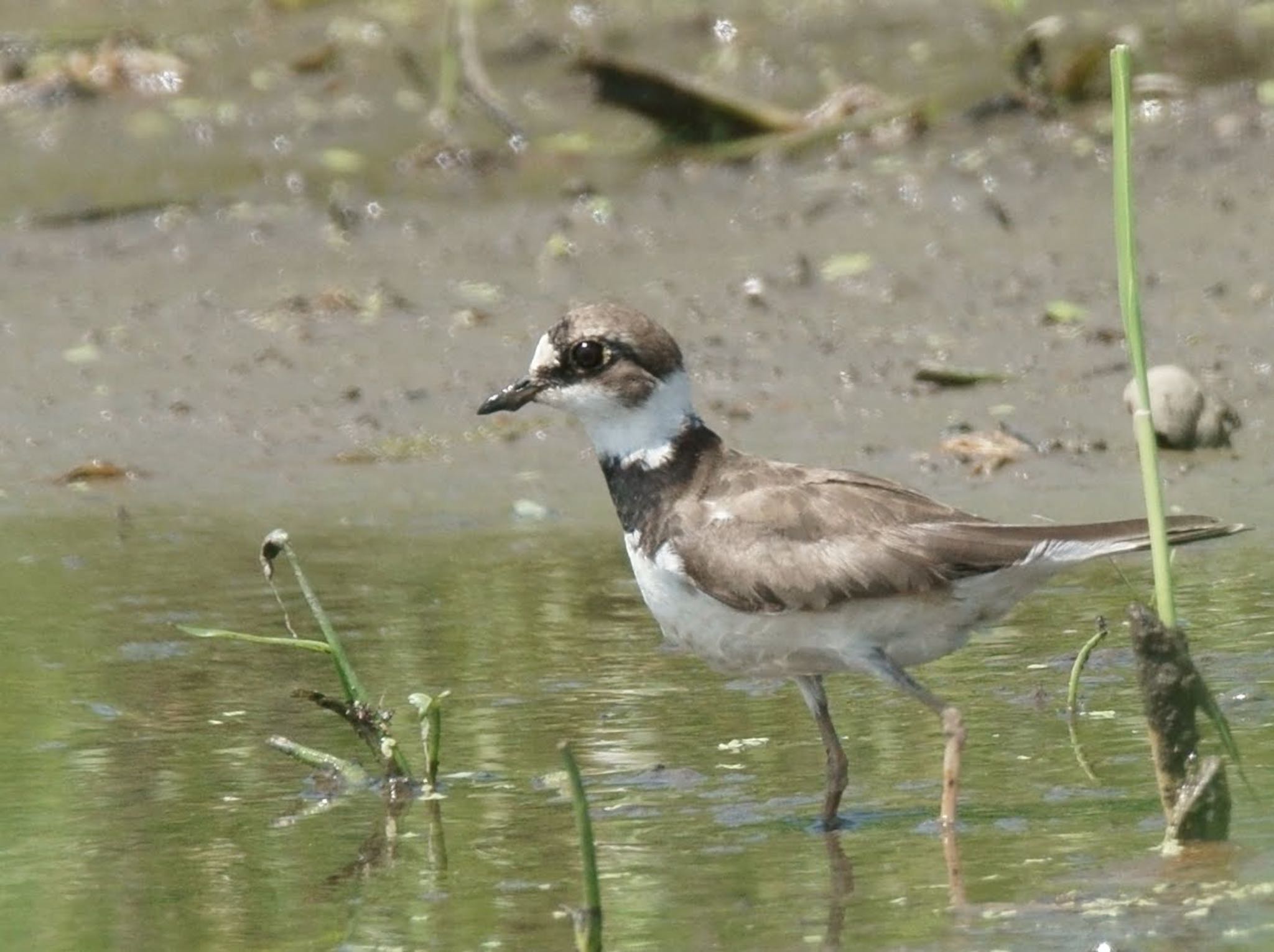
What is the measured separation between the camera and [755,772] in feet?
20.6

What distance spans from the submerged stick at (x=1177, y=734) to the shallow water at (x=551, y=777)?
0.27 ft

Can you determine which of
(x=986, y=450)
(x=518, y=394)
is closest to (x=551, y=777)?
(x=518, y=394)

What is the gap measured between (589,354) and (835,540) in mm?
883

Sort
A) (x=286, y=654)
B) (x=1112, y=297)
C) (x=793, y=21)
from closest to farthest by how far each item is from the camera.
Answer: (x=286, y=654), (x=1112, y=297), (x=793, y=21)

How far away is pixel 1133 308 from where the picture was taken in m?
4.91

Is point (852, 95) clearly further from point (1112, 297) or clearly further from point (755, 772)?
point (755, 772)

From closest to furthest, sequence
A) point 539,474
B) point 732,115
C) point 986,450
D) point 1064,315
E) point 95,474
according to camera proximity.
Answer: point 986,450, point 539,474, point 95,474, point 1064,315, point 732,115

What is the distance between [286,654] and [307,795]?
1545 millimetres

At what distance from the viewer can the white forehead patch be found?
6.60 metres

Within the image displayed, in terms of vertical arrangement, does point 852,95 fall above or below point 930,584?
above

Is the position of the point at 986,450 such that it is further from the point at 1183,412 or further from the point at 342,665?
the point at 342,665

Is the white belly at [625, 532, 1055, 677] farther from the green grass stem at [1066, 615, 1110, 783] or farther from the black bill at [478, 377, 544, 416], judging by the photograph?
the black bill at [478, 377, 544, 416]

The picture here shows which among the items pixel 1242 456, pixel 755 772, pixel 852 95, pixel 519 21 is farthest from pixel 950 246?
pixel 755 772

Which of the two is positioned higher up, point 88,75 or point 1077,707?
point 88,75
